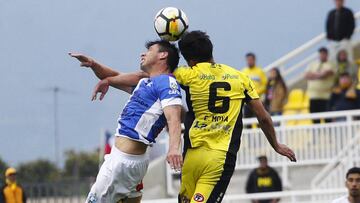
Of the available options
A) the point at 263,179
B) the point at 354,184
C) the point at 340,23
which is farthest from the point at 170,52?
the point at 340,23

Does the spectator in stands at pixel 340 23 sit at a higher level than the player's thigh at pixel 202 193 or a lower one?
higher

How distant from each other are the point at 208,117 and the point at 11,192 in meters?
11.3

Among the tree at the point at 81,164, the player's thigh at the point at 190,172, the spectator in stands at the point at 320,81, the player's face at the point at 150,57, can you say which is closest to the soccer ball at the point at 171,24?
the player's face at the point at 150,57

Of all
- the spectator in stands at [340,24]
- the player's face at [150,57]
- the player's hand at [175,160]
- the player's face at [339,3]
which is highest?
the player's face at [339,3]

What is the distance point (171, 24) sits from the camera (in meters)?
12.6

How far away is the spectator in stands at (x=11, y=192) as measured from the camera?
23.1 m

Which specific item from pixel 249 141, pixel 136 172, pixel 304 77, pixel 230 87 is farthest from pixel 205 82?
pixel 304 77

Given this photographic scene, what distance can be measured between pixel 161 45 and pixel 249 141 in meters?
11.2

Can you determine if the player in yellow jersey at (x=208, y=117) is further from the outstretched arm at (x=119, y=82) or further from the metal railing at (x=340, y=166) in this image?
the metal railing at (x=340, y=166)

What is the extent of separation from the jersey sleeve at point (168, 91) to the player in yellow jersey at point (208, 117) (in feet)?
0.72

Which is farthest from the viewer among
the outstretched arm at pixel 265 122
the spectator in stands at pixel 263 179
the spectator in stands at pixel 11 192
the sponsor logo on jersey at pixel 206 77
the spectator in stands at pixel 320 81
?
the spectator in stands at pixel 320 81

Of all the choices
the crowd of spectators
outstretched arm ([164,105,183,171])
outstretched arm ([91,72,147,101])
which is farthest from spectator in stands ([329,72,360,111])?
outstretched arm ([164,105,183,171])

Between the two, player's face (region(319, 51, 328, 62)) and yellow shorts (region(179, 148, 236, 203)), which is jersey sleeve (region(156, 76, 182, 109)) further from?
player's face (region(319, 51, 328, 62))

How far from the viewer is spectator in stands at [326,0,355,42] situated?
23984mm
